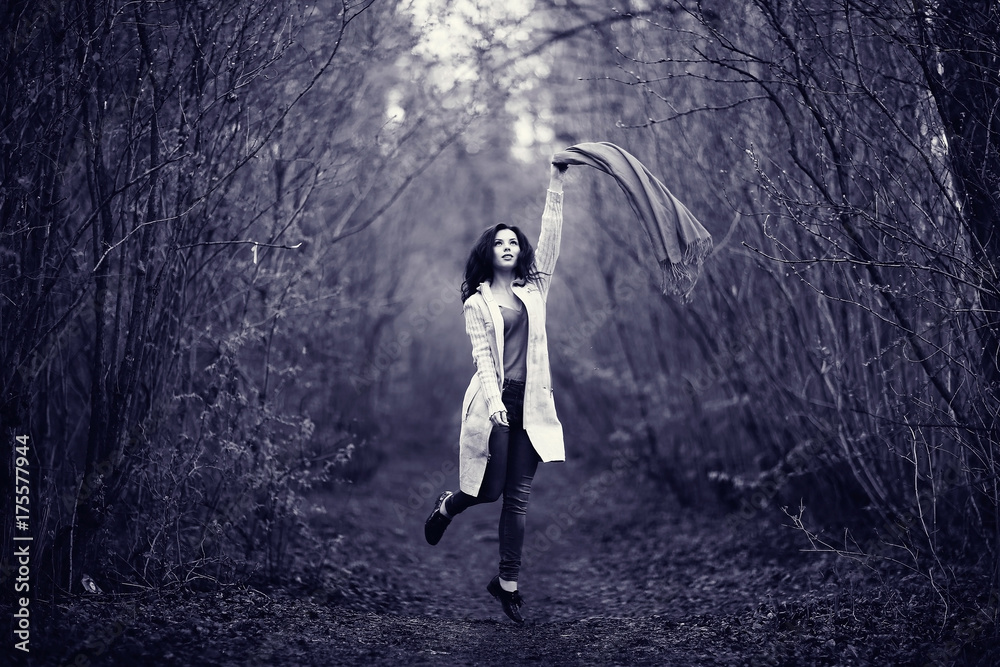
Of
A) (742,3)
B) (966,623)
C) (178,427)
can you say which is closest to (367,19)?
(742,3)

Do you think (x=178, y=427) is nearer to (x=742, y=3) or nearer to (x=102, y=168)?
(x=102, y=168)

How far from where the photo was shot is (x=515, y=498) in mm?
4207

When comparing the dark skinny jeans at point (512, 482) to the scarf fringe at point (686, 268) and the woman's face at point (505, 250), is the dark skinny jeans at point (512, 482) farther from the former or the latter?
the scarf fringe at point (686, 268)

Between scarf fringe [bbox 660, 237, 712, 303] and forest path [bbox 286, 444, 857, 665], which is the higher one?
scarf fringe [bbox 660, 237, 712, 303]

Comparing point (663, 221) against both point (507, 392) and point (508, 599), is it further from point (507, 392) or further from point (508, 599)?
point (508, 599)

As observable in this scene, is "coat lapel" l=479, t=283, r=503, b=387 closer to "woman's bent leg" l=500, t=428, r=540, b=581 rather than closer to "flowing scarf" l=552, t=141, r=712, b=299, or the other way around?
"woman's bent leg" l=500, t=428, r=540, b=581

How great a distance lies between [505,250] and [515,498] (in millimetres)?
1305

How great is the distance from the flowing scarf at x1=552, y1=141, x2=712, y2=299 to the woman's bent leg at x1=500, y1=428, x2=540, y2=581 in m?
1.14

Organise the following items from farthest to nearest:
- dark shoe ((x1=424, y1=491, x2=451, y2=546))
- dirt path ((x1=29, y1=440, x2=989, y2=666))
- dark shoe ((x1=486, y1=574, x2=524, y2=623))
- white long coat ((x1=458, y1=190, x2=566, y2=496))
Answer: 1. dark shoe ((x1=424, y1=491, x2=451, y2=546))
2. dark shoe ((x1=486, y1=574, x2=524, y2=623))
3. white long coat ((x1=458, y1=190, x2=566, y2=496))
4. dirt path ((x1=29, y1=440, x2=989, y2=666))

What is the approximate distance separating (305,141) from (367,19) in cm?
123

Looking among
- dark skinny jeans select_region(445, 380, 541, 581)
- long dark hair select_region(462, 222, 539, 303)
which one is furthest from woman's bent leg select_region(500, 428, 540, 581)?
long dark hair select_region(462, 222, 539, 303)

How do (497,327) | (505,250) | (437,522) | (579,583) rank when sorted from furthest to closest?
(579,583), (437,522), (505,250), (497,327)

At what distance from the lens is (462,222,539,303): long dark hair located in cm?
433

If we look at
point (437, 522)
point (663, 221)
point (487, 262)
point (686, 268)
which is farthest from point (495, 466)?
point (663, 221)
